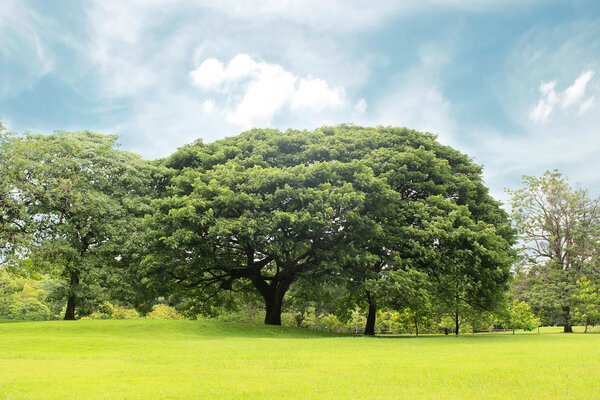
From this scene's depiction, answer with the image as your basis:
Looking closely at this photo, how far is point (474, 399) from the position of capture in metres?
6.74

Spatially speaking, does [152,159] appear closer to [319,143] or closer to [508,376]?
[319,143]

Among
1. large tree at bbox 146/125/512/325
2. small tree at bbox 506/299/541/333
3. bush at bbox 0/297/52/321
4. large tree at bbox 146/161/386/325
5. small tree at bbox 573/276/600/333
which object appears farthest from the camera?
bush at bbox 0/297/52/321

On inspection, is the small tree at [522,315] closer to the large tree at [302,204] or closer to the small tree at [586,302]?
the small tree at [586,302]

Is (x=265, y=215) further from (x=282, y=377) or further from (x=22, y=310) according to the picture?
(x=22, y=310)

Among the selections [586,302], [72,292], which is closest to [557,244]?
[586,302]

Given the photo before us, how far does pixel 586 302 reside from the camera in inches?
1459

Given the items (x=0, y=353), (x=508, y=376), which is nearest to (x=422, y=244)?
(x=508, y=376)

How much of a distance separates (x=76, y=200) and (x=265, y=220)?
1247 centimetres

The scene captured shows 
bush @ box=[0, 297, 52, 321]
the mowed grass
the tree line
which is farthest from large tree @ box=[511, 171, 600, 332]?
bush @ box=[0, 297, 52, 321]

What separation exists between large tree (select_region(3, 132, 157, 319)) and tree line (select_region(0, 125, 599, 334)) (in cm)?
10

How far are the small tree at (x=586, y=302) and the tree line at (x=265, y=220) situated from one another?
12404 mm

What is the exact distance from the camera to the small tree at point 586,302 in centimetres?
3622

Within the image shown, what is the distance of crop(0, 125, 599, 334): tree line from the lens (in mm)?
23125

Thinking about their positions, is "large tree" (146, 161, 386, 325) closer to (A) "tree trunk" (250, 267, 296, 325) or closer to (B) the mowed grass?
(A) "tree trunk" (250, 267, 296, 325)
